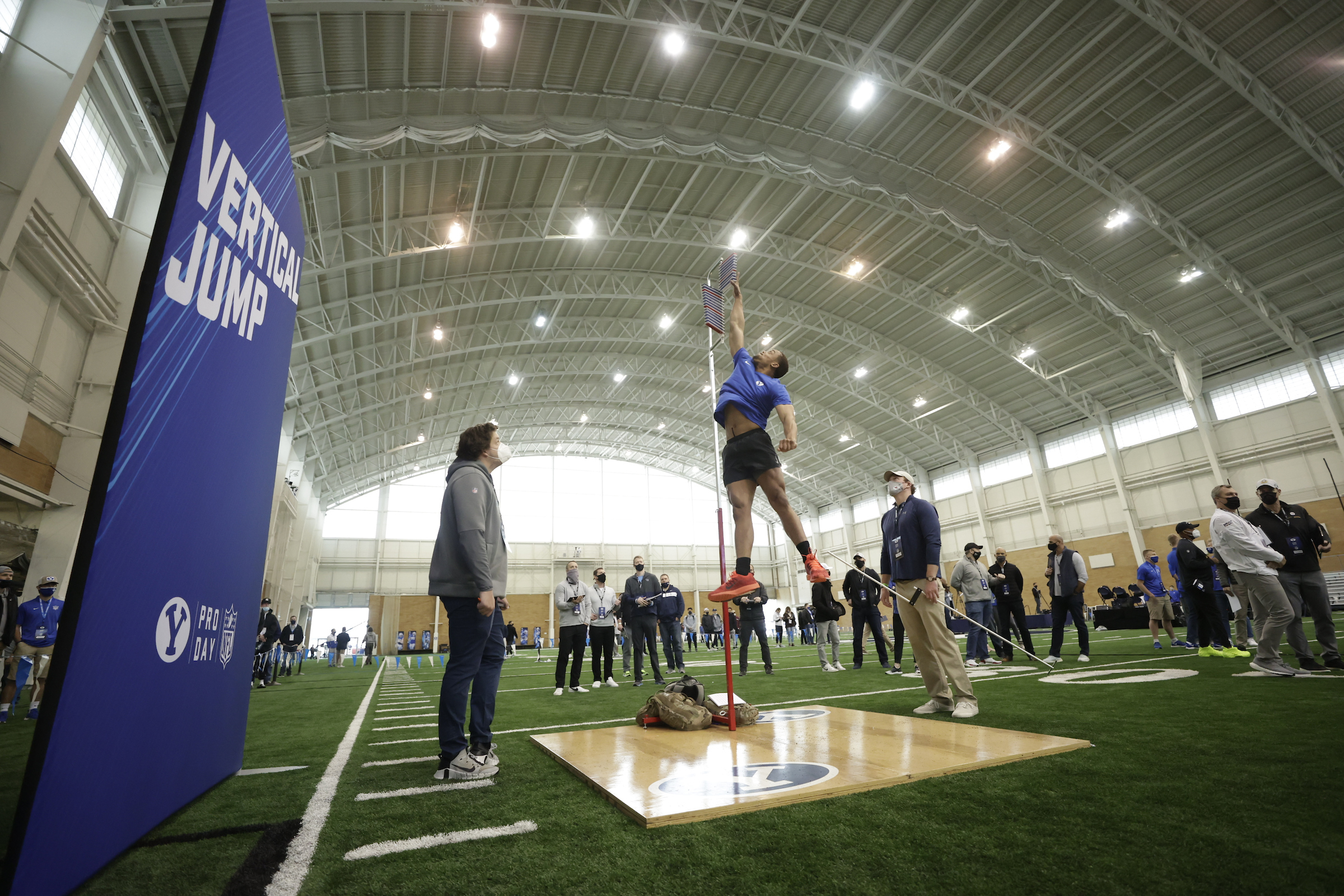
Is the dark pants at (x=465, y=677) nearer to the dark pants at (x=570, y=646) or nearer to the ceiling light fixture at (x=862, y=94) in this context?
the dark pants at (x=570, y=646)

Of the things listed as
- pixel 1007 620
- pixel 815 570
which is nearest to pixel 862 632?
pixel 1007 620

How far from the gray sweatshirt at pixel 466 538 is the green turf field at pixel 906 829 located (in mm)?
954

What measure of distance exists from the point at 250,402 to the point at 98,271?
35.4 ft

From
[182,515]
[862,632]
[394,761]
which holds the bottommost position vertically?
[394,761]

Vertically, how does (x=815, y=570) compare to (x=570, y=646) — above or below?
above

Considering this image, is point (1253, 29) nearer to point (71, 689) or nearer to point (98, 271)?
point (71, 689)

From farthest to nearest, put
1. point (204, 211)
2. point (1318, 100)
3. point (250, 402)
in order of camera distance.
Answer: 1. point (1318, 100)
2. point (250, 402)
3. point (204, 211)

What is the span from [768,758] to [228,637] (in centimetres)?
273

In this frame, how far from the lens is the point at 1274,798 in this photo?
197 centimetres

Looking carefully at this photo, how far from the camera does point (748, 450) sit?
3.61m

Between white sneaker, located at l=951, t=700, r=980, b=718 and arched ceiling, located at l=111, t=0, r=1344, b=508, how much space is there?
11.6 feet

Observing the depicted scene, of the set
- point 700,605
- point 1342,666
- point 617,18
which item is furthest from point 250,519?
point 700,605

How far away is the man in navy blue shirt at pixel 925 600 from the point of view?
4.23 m

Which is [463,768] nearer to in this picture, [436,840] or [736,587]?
[436,840]
